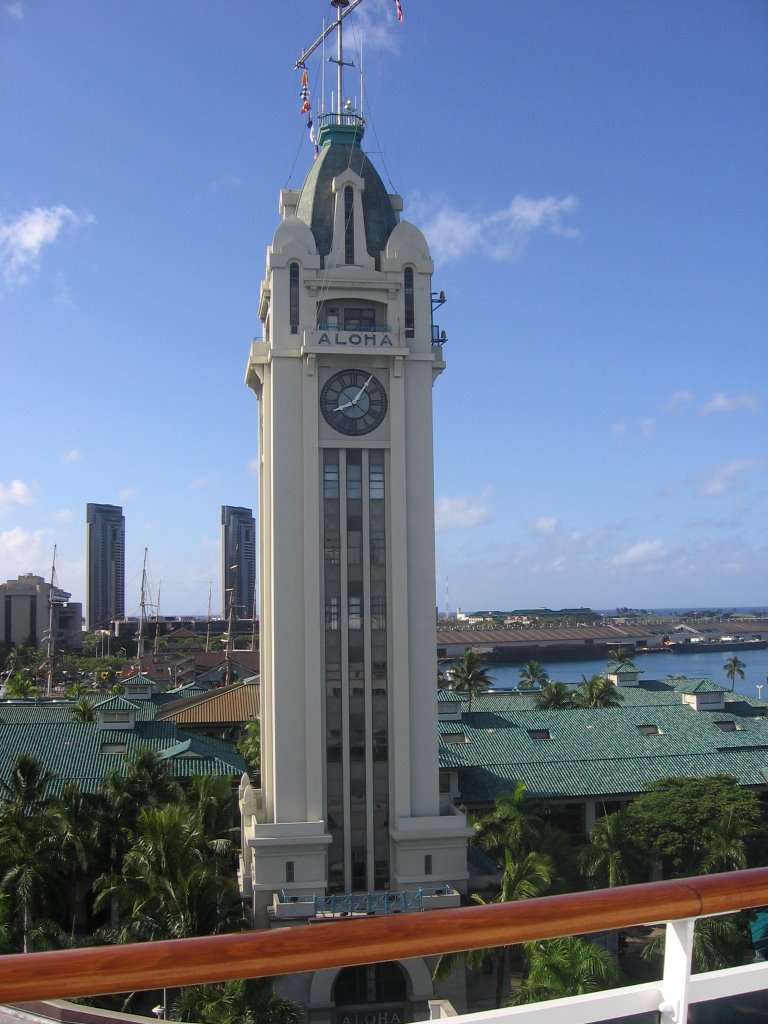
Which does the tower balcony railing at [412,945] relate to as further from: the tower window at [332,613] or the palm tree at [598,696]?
the palm tree at [598,696]

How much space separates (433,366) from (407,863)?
14181 millimetres

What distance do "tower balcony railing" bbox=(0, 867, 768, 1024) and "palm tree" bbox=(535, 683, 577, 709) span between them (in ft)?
168

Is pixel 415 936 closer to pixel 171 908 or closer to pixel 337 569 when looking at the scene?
pixel 171 908

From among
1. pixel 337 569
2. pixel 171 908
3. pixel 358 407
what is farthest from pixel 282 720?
pixel 358 407

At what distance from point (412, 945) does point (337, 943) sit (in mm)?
240

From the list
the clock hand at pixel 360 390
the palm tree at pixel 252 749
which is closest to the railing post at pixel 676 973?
the clock hand at pixel 360 390

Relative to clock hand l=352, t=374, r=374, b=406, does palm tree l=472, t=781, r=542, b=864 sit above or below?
below

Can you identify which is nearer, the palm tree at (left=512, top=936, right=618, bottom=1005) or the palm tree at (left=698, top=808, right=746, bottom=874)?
the palm tree at (left=512, top=936, right=618, bottom=1005)

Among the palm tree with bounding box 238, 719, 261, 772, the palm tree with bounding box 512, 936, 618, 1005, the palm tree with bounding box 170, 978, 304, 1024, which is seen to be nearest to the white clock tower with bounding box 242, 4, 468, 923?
the palm tree with bounding box 170, 978, 304, 1024

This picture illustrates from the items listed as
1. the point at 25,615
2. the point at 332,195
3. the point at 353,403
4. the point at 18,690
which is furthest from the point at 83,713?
the point at 25,615

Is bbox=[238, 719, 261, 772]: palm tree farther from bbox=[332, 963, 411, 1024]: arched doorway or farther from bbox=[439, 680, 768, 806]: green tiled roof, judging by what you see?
bbox=[332, 963, 411, 1024]: arched doorway

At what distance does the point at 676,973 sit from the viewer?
3539 millimetres

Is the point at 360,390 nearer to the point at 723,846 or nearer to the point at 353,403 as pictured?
the point at 353,403

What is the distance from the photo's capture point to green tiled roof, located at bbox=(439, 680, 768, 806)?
34312 millimetres
